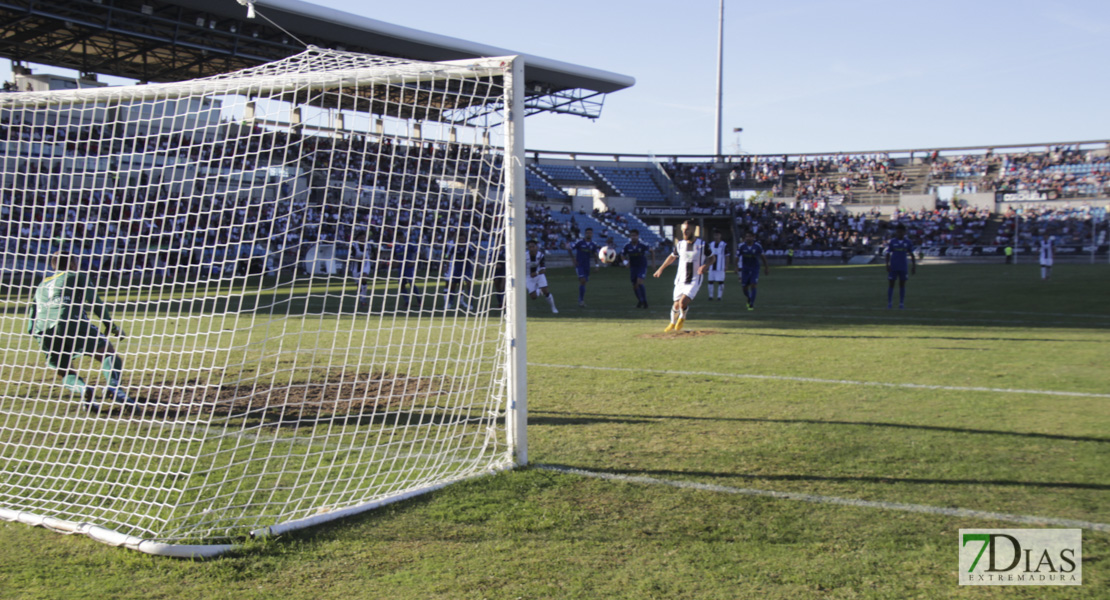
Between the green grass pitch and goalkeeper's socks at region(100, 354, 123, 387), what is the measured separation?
2.96 meters

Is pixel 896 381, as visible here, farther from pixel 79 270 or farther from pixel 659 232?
pixel 659 232

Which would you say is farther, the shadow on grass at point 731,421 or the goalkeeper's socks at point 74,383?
the goalkeeper's socks at point 74,383

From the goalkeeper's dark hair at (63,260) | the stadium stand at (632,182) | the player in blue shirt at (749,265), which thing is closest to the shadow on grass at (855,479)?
the goalkeeper's dark hair at (63,260)

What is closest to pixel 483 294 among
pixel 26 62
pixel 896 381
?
pixel 896 381

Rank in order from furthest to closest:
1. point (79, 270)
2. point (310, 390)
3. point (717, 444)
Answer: point (310, 390) → point (79, 270) → point (717, 444)

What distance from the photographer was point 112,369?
22.1 feet

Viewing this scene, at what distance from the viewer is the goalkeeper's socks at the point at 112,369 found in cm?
669

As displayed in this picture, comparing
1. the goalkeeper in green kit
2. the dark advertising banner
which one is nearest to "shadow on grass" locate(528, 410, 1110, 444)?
the goalkeeper in green kit

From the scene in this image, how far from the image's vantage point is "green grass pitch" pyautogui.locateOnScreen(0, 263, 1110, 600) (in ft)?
10.6

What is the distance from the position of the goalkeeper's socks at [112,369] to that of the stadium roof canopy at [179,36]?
1698 centimetres

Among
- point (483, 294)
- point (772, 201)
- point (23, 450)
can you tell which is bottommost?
point (23, 450)

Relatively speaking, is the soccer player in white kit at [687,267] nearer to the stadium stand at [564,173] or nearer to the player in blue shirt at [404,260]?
the player in blue shirt at [404,260]

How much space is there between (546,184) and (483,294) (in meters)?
42.6

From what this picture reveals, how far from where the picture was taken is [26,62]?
28688 mm
